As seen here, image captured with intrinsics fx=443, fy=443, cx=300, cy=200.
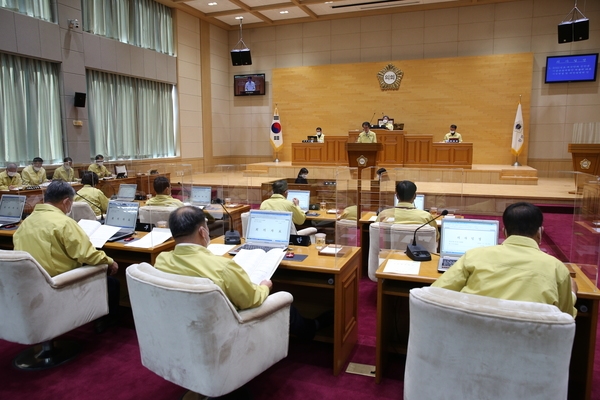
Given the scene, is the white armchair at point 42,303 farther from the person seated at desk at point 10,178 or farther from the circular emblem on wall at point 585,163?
the circular emblem on wall at point 585,163

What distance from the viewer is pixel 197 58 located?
43.2 ft

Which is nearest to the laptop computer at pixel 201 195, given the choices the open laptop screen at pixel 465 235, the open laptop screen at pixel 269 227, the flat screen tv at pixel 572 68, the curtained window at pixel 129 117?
the open laptop screen at pixel 269 227

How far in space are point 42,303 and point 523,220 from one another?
2.72 m

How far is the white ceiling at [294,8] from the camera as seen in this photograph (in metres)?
11.5

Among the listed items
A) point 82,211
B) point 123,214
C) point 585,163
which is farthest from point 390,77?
point 123,214

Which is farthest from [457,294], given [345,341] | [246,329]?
[345,341]

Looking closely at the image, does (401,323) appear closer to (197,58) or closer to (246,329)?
(246,329)

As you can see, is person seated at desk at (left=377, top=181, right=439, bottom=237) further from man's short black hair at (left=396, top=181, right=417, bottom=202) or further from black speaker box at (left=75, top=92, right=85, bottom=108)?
black speaker box at (left=75, top=92, right=85, bottom=108)

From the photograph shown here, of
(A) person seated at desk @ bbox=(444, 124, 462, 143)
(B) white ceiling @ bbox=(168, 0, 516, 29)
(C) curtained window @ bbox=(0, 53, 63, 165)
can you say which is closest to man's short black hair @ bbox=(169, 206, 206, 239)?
(C) curtained window @ bbox=(0, 53, 63, 165)

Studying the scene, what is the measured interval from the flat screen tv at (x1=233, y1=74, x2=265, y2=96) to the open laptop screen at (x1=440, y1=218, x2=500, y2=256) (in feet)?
38.7

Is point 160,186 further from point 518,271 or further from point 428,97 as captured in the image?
point 428,97

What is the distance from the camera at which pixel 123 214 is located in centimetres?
396

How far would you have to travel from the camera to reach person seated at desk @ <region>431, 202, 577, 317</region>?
1.81 metres

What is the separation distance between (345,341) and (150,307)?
1.45 m
